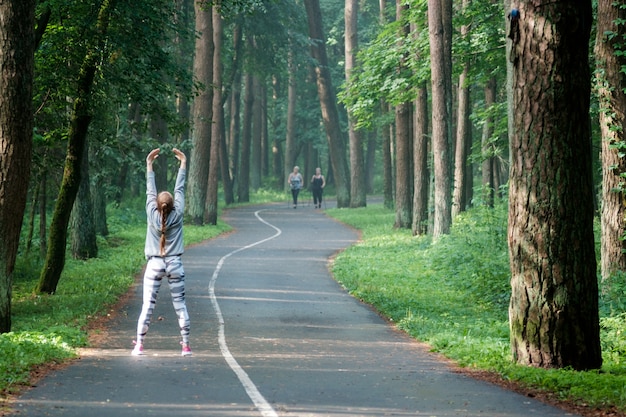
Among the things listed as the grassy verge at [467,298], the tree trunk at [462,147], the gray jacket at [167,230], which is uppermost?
the tree trunk at [462,147]

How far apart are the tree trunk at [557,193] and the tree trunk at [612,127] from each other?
5.59 m

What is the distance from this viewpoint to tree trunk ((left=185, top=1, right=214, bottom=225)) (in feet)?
131

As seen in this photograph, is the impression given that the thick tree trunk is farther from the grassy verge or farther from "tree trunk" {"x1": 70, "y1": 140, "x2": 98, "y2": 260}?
"tree trunk" {"x1": 70, "y1": 140, "x2": 98, "y2": 260}

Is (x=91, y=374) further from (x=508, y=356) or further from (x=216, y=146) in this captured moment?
(x=216, y=146)

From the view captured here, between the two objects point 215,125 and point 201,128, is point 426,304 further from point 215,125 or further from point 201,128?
point 215,125

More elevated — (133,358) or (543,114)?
(543,114)

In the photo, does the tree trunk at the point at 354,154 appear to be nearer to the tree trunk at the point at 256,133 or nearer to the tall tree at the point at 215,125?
the tall tree at the point at 215,125

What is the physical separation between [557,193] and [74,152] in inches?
446

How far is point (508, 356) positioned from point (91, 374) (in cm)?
514

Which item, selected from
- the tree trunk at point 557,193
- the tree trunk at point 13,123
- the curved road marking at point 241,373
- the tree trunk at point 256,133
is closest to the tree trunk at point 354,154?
the tree trunk at point 256,133

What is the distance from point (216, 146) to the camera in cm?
4700

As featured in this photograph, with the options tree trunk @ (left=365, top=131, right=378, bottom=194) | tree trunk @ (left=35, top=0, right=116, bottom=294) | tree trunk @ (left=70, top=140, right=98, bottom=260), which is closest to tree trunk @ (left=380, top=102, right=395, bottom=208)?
tree trunk @ (left=70, top=140, right=98, bottom=260)

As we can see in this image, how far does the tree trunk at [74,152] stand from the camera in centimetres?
1975

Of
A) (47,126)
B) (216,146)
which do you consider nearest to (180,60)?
(216,146)
